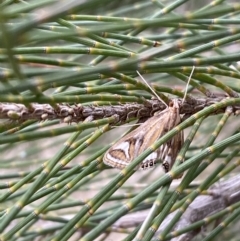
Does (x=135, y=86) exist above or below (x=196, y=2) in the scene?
below

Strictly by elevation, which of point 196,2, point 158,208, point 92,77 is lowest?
point 158,208

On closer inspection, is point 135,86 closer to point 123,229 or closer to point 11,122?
point 11,122

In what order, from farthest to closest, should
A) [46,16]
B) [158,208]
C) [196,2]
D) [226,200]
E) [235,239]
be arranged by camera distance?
1. [196,2]
2. [235,239]
3. [226,200]
4. [158,208]
5. [46,16]

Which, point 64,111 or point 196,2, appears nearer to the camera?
point 64,111

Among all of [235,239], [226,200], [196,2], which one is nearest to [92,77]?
[226,200]

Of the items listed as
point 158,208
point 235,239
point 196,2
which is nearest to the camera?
point 158,208

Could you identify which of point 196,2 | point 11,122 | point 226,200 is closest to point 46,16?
point 11,122
